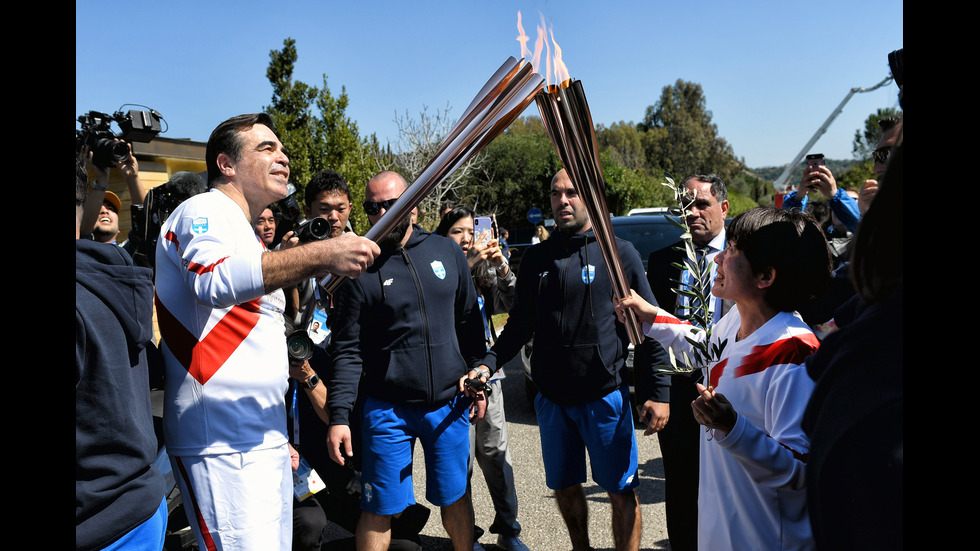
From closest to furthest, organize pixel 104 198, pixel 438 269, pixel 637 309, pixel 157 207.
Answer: pixel 637 309 < pixel 157 207 < pixel 438 269 < pixel 104 198

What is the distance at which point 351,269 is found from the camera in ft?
6.89

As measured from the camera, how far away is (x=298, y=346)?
309cm

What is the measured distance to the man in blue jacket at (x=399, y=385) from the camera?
11.1 ft

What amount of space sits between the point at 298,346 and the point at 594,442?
67.9 inches

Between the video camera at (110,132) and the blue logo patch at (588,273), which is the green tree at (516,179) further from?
the video camera at (110,132)

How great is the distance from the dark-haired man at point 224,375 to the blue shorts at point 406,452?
1059mm

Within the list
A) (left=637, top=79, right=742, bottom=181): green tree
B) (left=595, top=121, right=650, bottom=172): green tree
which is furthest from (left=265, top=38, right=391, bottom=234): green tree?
(left=637, top=79, right=742, bottom=181): green tree

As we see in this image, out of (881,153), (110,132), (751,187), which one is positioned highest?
(751,187)

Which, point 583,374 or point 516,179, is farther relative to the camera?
point 516,179

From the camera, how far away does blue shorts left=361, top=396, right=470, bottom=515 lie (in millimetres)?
3375

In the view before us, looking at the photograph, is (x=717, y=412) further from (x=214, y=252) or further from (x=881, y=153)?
(x=881, y=153)

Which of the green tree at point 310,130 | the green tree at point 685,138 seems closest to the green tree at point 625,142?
the green tree at point 685,138

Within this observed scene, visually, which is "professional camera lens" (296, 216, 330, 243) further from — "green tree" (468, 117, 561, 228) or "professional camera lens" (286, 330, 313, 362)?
"green tree" (468, 117, 561, 228)

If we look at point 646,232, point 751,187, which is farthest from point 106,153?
point 751,187
